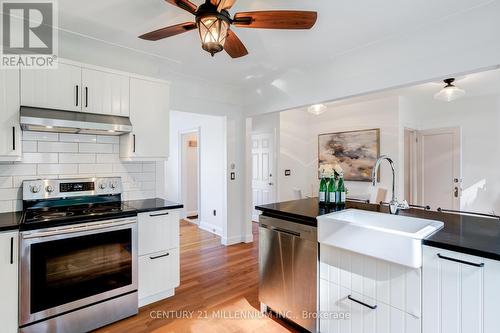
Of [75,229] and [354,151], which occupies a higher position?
[354,151]

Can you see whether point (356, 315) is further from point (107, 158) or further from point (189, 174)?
point (189, 174)

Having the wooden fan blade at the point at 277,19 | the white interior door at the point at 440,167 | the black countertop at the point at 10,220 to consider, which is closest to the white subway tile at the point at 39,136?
the black countertop at the point at 10,220

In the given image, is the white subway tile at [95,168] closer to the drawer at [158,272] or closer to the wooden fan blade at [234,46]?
the drawer at [158,272]

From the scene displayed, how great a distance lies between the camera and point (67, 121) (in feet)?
6.94

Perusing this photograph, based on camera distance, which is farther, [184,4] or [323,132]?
[323,132]

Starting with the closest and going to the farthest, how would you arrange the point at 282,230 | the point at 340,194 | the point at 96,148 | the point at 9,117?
the point at 9,117 → the point at 282,230 → the point at 340,194 → the point at 96,148

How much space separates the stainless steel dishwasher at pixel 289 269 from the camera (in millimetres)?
1890

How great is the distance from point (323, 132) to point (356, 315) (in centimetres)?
455

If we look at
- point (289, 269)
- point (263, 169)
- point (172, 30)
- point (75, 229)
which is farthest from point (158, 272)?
point (263, 169)

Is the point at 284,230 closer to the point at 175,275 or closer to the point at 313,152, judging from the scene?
the point at 175,275

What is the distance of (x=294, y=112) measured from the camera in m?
5.76

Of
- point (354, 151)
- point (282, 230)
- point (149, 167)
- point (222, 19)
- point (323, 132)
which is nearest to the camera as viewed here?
Result: point (222, 19)

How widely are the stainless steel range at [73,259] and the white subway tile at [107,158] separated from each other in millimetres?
250

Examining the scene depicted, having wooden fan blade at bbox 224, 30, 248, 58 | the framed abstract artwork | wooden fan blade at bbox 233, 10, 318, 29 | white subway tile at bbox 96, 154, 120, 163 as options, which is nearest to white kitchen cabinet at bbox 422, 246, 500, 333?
wooden fan blade at bbox 233, 10, 318, 29
